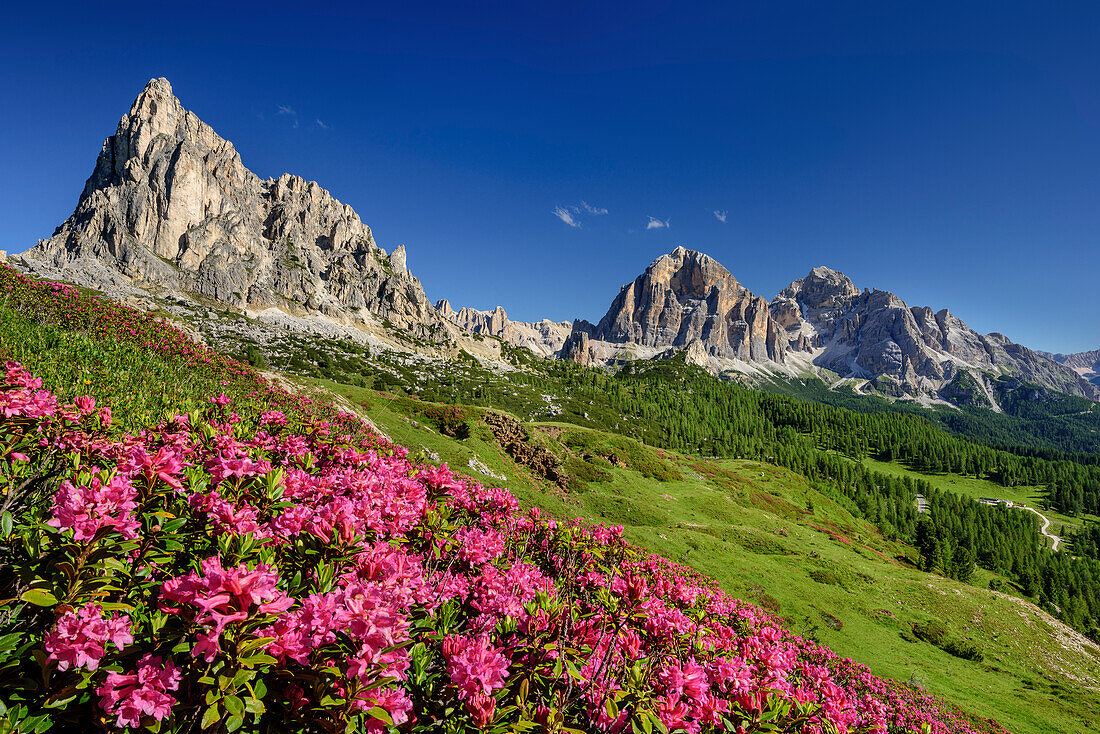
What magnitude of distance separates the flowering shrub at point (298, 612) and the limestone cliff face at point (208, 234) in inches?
7357

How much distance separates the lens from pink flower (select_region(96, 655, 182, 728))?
75.4 inches

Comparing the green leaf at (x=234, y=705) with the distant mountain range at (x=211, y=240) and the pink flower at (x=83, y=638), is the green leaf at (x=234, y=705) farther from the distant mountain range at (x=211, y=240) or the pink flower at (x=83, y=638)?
the distant mountain range at (x=211, y=240)

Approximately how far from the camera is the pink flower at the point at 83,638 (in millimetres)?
1946

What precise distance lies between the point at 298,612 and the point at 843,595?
29.7 metres

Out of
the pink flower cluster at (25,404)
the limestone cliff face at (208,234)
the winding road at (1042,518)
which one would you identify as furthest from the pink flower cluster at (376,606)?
the limestone cliff face at (208,234)

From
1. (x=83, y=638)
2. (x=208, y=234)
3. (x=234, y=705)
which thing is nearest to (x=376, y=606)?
(x=234, y=705)

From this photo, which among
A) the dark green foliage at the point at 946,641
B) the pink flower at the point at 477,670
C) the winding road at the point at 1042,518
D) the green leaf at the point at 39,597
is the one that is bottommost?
the dark green foliage at the point at 946,641

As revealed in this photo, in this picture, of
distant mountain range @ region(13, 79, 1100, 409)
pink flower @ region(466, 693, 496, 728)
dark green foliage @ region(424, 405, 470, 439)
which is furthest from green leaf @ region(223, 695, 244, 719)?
distant mountain range @ region(13, 79, 1100, 409)

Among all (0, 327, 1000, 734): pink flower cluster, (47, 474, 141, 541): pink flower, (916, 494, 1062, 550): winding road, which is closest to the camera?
(0, 327, 1000, 734): pink flower cluster

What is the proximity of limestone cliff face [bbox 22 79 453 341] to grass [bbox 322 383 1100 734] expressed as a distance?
567 feet

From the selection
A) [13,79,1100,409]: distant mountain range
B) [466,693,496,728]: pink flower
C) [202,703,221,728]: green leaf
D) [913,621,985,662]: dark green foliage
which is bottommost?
[913,621,985,662]: dark green foliage

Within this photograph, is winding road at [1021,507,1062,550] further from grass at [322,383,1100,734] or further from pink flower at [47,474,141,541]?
pink flower at [47,474,141,541]

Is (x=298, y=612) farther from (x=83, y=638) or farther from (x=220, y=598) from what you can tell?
(x=83, y=638)

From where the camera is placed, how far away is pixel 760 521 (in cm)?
3444
